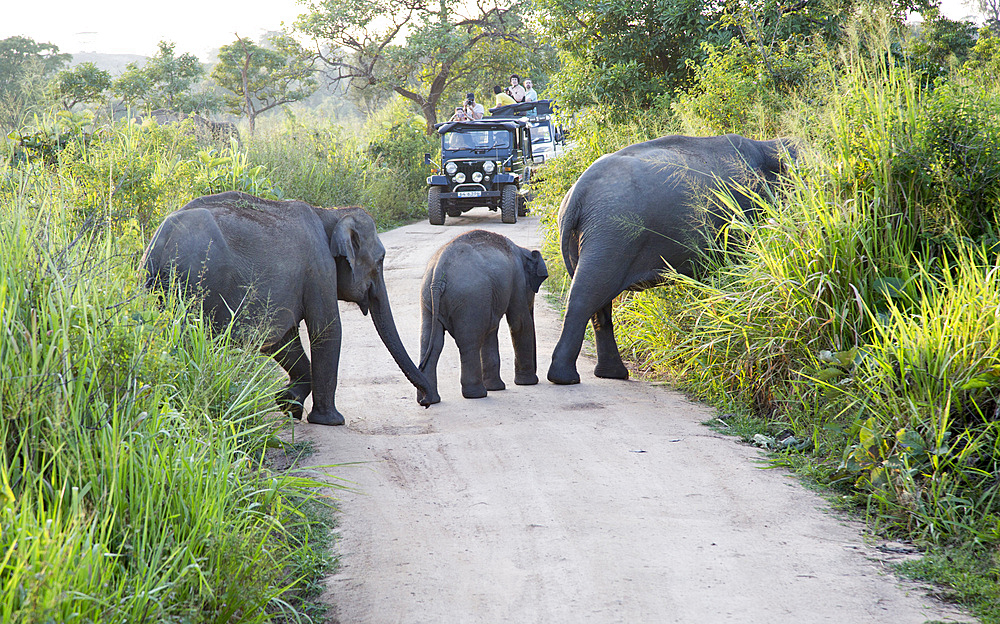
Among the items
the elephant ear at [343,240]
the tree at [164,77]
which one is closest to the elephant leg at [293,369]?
the elephant ear at [343,240]

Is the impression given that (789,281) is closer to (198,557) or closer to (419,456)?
(419,456)

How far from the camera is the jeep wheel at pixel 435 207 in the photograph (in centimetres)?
1888

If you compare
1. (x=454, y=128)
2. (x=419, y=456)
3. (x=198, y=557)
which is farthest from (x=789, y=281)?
(x=454, y=128)

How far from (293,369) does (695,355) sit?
2848 millimetres

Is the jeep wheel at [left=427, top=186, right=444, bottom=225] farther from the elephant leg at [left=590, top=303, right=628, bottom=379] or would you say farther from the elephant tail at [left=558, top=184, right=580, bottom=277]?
the elephant leg at [left=590, top=303, right=628, bottom=379]

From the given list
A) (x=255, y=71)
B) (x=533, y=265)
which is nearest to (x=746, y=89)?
(x=533, y=265)

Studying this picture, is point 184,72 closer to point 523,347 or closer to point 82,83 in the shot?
point 82,83

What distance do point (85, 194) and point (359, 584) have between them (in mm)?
5022

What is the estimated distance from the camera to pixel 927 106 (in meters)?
5.09

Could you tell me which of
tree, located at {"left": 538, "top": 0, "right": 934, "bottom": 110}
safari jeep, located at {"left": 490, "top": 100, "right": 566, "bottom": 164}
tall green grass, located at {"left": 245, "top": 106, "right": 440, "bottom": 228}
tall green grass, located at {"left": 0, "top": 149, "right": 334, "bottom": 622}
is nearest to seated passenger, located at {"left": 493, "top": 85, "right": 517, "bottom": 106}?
safari jeep, located at {"left": 490, "top": 100, "right": 566, "bottom": 164}

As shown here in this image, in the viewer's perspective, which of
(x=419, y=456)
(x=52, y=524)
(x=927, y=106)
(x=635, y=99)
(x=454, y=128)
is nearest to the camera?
(x=52, y=524)

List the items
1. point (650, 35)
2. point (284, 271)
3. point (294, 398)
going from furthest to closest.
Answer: point (650, 35)
point (294, 398)
point (284, 271)

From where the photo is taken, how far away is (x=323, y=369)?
560cm

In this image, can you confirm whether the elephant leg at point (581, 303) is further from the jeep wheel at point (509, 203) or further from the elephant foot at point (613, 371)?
the jeep wheel at point (509, 203)
